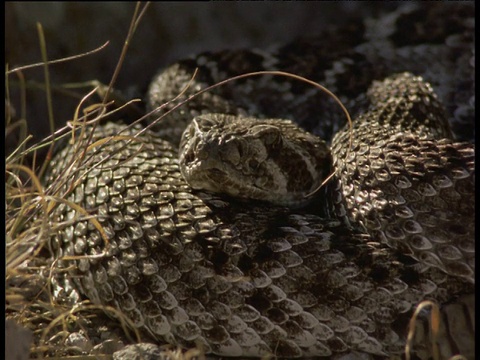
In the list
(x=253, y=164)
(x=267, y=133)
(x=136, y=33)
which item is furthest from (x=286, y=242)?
(x=136, y=33)

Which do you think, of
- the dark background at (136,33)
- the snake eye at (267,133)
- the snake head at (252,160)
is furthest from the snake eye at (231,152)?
the dark background at (136,33)

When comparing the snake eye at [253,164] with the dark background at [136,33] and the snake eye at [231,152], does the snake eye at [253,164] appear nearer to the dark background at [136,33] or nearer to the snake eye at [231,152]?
the snake eye at [231,152]

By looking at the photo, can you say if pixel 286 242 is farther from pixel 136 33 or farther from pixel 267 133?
pixel 136 33

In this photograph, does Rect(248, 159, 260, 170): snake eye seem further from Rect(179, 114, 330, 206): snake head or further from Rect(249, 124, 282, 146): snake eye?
Rect(249, 124, 282, 146): snake eye

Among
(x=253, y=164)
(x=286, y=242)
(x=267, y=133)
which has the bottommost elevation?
(x=286, y=242)

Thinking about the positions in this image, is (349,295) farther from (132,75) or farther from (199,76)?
(132,75)

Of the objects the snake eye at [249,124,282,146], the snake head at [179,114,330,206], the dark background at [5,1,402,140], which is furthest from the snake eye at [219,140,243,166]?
the dark background at [5,1,402,140]
